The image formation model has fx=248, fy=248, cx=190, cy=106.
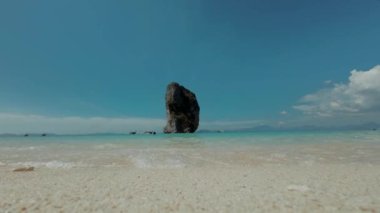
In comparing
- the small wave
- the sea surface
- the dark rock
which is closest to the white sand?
the small wave

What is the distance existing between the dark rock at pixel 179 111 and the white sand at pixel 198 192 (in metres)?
91.3

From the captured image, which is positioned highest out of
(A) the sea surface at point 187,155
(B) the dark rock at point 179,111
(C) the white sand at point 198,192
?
(B) the dark rock at point 179,111

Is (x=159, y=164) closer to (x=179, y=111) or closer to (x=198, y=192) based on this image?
(x=198, y=192)

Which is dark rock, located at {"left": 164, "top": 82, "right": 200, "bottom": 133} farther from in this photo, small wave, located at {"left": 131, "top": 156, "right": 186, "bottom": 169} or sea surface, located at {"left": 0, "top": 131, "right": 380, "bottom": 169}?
small wave, located at {"left": 131, "top": 156, "right": 186, "bottom": 169}

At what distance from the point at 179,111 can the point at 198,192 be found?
317 ft

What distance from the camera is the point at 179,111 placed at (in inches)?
4119

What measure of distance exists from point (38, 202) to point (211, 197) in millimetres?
4957

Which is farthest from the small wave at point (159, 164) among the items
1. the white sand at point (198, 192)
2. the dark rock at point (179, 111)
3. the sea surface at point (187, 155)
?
the dark rock at point (179, 111)

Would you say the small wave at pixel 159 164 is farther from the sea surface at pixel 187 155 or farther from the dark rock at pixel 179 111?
the dark rock at pixel 179 111

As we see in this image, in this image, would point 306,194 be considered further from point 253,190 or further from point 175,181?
point 175,181

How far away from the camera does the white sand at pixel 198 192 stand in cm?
651

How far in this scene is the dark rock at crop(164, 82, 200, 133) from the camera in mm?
103188

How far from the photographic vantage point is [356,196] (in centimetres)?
729

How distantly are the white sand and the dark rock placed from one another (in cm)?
9128
